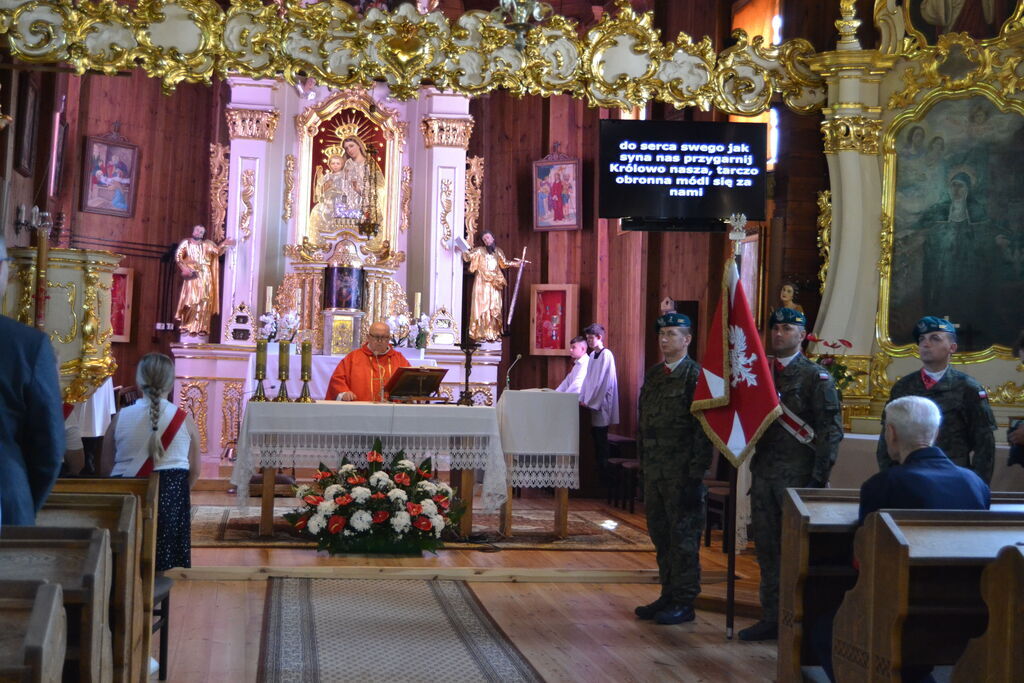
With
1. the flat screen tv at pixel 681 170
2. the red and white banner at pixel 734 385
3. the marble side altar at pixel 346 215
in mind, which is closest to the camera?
the red and white banner at pixel 734 385

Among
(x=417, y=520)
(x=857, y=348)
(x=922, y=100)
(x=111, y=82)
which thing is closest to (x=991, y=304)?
(x=857, y=348)

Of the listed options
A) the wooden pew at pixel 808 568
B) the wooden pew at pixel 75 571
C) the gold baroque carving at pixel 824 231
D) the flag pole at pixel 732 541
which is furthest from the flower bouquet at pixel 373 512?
the wooden pew at pixel 75 571

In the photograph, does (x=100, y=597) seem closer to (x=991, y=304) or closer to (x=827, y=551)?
(x=827, y=551)

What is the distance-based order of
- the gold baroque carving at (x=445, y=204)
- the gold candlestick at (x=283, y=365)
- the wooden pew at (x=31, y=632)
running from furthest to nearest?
the gold baroque carving at (x=445, y=204)
the gold candlestick at (x=283, y=365)
the wooden pew at (x=31, y=632)

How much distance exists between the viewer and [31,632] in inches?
85.8

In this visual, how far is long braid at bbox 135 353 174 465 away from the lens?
5625mm

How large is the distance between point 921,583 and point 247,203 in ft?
40.7

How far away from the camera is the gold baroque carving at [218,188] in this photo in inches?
596

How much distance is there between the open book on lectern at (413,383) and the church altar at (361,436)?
0.25 meters

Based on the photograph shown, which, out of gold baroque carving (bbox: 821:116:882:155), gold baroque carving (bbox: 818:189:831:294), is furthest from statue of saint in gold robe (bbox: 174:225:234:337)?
gold baroque carving (bbox: 821:116:882:155)

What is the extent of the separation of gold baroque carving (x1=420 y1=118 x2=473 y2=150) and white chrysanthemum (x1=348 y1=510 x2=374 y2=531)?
313 inches

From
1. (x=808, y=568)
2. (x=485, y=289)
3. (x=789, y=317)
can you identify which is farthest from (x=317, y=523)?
(x=485, y=289)

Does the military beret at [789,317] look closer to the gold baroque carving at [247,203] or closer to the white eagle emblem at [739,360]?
the white eagle emblem at [739,360]

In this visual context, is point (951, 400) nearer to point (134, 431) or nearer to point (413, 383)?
point (134, 431)
